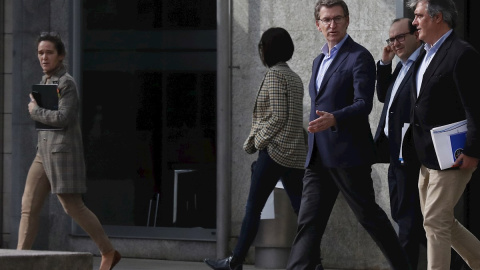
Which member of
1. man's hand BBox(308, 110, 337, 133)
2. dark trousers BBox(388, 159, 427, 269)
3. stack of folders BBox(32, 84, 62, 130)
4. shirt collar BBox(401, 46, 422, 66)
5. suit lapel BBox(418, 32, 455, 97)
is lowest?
dark trousers BBox(388, 159, 427, 269)

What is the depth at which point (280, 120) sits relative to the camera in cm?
917

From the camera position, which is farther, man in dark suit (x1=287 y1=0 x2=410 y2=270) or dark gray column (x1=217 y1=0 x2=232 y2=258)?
dark gray column (x1=217 y1=0 x2=232 y2=258)

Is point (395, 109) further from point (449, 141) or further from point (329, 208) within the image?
point (449, 141)

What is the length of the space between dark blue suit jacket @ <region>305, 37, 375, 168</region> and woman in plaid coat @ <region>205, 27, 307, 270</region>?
3.79ft

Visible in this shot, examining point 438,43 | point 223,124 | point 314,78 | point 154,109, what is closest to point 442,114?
point 438,43

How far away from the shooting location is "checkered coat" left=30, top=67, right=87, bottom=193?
9.32 metres

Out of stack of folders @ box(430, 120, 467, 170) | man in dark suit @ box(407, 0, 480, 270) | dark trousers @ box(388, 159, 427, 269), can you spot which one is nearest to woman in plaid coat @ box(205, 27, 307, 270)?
dark trousers @ box(388, 159, 427, 269)

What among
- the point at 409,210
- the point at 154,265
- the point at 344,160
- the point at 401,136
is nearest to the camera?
the point at 344,160

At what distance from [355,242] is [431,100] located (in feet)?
10.5

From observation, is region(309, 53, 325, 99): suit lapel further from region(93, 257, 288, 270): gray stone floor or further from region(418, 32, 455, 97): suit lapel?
region(93, 257, 288, 270): gray stone floor

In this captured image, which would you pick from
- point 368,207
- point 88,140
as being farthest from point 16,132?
point 368,207

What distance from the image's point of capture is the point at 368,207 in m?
7.85

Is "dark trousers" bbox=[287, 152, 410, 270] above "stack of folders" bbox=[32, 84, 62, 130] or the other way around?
the other way around

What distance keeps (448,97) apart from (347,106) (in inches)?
26.3
